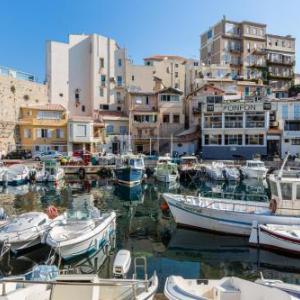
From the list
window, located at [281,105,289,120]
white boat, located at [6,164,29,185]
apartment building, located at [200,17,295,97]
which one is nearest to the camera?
white boat, located at [6,164,29,185]

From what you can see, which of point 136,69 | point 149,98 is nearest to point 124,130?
point 149,98

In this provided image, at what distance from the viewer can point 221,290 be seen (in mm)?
8477

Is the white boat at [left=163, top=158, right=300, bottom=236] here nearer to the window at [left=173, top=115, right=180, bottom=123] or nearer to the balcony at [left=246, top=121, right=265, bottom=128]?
the balcony at [left=246, top=121, right=265, bottom=128]

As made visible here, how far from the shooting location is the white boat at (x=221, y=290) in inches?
310

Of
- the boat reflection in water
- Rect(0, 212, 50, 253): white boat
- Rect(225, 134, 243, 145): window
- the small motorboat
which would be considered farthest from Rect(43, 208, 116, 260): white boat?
Rect(225, 134, 243, 145): window

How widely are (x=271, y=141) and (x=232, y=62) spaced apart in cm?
2896

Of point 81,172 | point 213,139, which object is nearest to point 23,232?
point 81,172

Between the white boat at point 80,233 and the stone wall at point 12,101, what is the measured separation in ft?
123

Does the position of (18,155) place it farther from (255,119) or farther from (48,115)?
(255,119)

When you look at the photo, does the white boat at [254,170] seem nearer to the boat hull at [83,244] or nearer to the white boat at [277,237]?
the white boat at [277,237]

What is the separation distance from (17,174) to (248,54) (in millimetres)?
54765

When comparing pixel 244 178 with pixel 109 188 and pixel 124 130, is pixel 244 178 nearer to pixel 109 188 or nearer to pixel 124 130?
pixel 109 188

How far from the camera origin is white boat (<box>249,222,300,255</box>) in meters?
15.3

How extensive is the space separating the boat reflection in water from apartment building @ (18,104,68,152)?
3843 centimetres
